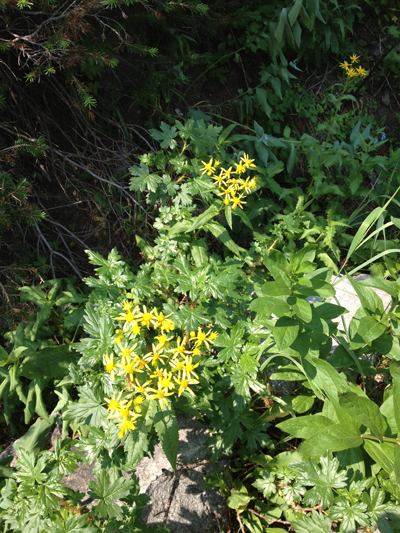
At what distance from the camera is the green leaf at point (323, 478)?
1.48 meters

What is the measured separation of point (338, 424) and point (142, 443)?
32.2 inches

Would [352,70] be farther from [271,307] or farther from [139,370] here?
[139,370]

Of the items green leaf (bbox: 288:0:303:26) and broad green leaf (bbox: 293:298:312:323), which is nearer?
broad green leaf (bbox: 293:298:312:323)

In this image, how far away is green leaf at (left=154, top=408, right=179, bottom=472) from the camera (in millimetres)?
1415

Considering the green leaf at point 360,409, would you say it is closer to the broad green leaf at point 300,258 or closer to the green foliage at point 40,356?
the broad green leaf at point 300,258

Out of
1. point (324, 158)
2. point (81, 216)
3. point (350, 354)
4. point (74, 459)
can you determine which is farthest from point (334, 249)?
point (74, 459)

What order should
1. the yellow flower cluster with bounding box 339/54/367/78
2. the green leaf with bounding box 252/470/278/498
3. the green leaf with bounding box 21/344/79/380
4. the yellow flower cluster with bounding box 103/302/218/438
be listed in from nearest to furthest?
the yellow flower cluster with bounding box 103/302/218/438, the green leaf with bounding box 252/470/278/498, the green leaf with bounding box 21/344/79/380, the yellow flower cluster with bounding box 339/54/367/78

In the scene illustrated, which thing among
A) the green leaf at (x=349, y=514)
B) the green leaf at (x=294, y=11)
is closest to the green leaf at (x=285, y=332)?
the green leaf at (x=349, y=514)

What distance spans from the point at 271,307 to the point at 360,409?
54cm

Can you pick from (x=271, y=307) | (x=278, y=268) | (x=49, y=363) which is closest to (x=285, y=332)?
(x=271, y=307)

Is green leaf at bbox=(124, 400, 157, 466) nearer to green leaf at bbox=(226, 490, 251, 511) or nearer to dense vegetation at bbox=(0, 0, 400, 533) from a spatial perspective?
dense vegetation at bbox=(0, 0, 400, 533)

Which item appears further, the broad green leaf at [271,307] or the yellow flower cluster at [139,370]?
the broad green leaf at [271,307]

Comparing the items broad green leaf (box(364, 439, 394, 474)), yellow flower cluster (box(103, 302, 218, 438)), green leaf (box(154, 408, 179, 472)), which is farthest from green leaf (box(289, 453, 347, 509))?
yellow flower cluster (box(103, 302, 218, 438))

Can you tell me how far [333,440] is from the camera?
146cm
